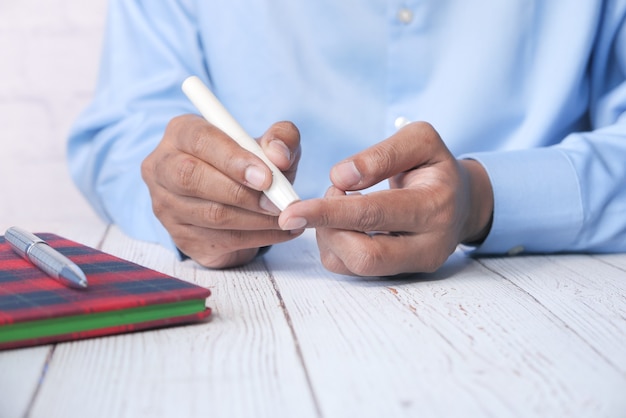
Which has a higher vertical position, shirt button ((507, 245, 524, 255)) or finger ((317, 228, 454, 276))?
finger ((317, 228, 454, 276))

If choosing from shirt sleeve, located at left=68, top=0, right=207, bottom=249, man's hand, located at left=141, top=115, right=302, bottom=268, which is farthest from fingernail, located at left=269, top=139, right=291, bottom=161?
shirt sleeve, located at left=68, top=0, right=207, bottom=249

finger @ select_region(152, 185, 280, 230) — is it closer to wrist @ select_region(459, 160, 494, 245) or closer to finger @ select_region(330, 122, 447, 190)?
finger @ select_region(330, 122, 447, 190)

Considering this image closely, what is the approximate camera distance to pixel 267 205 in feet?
2.25

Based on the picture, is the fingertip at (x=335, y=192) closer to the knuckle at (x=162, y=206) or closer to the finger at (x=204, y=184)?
the finger at (x=204, y=184)

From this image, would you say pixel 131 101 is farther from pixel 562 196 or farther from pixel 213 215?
pixel 562 196

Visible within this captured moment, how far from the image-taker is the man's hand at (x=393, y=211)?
2.12ft

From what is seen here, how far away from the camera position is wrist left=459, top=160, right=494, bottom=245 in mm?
811

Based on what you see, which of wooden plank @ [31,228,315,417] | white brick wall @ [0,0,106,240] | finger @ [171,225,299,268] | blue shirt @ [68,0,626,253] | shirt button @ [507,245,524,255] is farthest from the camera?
white brick wall @ [0,0,106,240]

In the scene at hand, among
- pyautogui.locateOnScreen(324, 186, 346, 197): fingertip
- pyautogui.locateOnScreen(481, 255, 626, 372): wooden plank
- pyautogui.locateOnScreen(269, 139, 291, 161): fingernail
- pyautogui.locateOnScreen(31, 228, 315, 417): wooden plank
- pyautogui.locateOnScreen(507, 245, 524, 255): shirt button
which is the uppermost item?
pyautogui.locateOnScreen(269, 139, 291, 161): fingernail

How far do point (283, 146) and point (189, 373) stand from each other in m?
0.29

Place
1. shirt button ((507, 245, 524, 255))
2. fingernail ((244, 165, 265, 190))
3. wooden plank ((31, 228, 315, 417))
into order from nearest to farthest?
1. wooden plank ((31, 228, 315, 417))
2. fingernail ((244, 165, 265, 190))
3. shirt button ((507, 245, 524, 255))

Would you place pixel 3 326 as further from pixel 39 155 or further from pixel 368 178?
pixel 39 155

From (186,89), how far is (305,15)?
0.41m

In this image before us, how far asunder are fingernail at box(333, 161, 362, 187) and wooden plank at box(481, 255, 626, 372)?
0.19 metres
